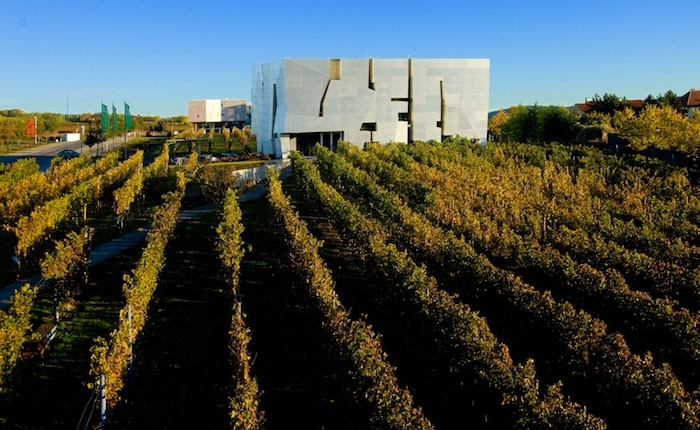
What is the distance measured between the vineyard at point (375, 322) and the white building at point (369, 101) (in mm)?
30112

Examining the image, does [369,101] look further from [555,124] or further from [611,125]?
[611,125]

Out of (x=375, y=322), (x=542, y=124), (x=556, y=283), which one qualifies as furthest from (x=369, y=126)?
(x=375, y=322)

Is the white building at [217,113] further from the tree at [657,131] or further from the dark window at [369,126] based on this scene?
the tree at [657,131]

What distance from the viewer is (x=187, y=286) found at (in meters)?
21.0

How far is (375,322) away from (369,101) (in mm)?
44530

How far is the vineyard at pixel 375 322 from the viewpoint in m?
11.6

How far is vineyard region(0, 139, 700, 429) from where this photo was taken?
38.0 feet

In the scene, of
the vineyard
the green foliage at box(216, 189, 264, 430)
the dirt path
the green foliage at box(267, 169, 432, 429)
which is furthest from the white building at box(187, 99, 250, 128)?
the green foliage at box(267, 169, 432, 429)

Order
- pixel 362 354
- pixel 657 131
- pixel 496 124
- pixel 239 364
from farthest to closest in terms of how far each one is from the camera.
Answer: pixel 496 124 → pixel 657 131 → pixel 239 364 → pixel 362 354

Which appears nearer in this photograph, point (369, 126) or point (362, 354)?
point (362, 354)

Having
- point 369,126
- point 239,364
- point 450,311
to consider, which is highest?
point 369,126

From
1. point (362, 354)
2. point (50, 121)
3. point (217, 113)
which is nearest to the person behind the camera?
point (362, 354)

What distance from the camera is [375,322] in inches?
691

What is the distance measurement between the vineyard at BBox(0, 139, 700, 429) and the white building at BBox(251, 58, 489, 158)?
30.1 metres
